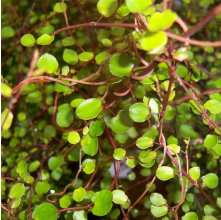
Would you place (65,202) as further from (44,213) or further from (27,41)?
(27,41)

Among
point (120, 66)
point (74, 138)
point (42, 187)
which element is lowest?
point (42, 187)

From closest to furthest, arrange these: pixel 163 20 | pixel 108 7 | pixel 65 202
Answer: pixel 163 20, pixel 108 7, pixel 65 202

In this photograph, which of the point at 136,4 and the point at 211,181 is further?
the point at 211,181

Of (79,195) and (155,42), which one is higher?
(155,42)

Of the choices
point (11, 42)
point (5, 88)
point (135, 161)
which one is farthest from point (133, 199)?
point (11, 42)

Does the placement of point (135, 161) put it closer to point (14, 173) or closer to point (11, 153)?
point (14, 173)

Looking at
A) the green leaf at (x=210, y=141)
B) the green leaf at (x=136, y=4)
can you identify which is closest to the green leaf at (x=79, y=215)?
the green leaf at (x=210, y=141)

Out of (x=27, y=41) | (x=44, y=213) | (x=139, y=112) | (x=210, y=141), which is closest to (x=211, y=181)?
(x=210, y=141)

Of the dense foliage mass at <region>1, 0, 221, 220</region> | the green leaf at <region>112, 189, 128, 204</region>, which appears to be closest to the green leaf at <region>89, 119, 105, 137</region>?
the dense foliage mass at <region>1, 0, 221, 220</region>
